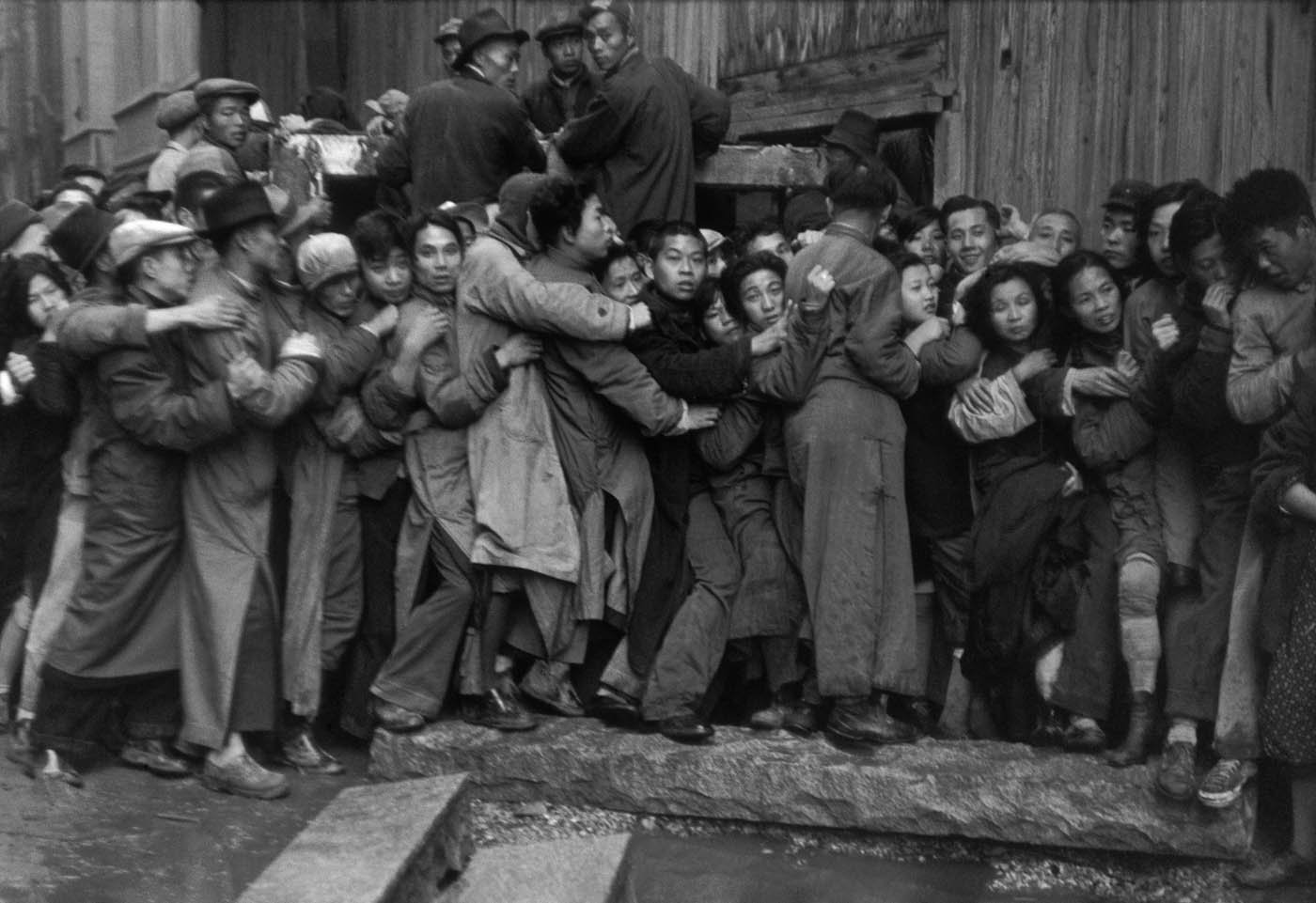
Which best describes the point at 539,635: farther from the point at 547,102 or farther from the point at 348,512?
the point at 547,102

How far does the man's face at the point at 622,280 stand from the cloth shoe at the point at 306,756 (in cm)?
202

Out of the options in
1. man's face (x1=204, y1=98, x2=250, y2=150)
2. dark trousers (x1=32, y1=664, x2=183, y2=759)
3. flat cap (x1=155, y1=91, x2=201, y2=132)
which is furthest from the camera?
flat cap (x1=155, y1=91, x2=201, y2=132)

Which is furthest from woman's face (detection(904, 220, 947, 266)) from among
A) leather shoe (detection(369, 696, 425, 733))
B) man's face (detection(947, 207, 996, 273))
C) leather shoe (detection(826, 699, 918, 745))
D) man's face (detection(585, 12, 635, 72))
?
leather shoe (detection(369, 696, 425, 733))

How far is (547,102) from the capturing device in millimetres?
8789

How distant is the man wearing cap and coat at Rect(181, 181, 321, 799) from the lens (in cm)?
608

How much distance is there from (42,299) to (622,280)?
2265 millimetres

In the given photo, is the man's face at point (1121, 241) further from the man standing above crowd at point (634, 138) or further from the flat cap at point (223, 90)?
the flat cap at point (223, 90)

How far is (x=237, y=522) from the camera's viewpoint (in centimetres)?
617

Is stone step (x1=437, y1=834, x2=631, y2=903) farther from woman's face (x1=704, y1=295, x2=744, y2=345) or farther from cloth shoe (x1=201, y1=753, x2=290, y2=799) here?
woman's face (x1=704, y1=295, x2=744, y2=345)

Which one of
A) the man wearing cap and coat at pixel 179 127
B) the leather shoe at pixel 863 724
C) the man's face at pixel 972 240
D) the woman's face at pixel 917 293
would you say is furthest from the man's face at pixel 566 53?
the leather shoe at pixel 863 724

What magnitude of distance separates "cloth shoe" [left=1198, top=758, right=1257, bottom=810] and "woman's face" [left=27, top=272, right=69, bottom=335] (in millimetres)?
4522

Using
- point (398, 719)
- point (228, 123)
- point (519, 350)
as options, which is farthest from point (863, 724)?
point (228, 123)

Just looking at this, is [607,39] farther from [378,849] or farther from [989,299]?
[378,849]

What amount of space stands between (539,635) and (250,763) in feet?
3.72
